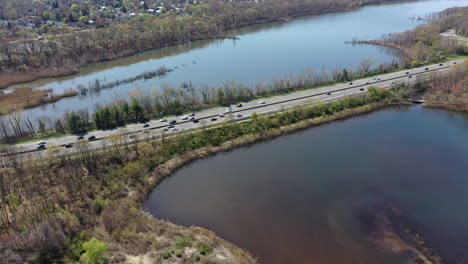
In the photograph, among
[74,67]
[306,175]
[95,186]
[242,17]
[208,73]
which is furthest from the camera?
[242,17]

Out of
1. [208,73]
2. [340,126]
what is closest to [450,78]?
[340,126]

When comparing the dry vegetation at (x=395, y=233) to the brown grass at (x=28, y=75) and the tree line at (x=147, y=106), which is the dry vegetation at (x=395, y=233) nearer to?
the tree line at (x=147, y=106)

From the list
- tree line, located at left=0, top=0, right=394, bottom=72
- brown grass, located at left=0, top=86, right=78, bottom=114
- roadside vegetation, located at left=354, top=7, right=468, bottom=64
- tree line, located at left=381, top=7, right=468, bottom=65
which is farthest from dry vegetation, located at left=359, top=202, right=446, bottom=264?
tree line, located at left=0, top=0, right=394, bottom=72

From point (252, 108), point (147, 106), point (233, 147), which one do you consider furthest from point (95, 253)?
point (252, 108)

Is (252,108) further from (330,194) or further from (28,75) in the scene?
(28,75)

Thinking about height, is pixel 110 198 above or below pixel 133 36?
below

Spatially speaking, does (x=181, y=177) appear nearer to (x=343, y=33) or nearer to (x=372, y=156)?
(x=372, y=156)
